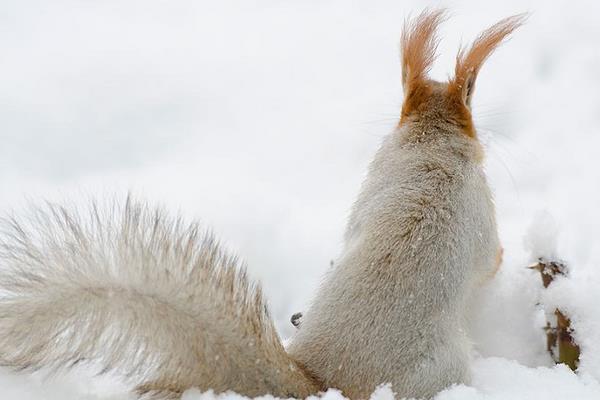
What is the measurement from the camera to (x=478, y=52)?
2127mm

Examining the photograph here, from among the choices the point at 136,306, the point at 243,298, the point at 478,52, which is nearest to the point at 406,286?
the point at 243,298

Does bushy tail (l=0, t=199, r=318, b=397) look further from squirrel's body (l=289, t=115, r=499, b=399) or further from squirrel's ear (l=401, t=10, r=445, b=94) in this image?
squirrel's ear (l=401, t=10, r=445, b=94)

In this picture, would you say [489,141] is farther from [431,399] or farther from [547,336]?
[431,399]

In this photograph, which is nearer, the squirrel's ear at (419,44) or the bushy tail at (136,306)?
the bushy tail at (136,306)

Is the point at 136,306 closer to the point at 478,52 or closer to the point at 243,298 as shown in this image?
the point at 243,298

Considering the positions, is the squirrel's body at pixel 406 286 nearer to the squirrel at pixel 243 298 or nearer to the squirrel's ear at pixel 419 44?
the squirrel at pixel 243 298

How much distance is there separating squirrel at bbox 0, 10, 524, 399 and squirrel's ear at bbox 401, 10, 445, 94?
303mm

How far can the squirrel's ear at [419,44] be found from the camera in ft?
7.22

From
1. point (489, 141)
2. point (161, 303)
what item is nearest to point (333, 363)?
point (161, 303)

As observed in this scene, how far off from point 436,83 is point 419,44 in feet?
0.44

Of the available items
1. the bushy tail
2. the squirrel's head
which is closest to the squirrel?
the bushy tail

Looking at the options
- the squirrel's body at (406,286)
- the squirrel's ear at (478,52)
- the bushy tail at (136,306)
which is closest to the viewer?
the bushy tail at (136,306)

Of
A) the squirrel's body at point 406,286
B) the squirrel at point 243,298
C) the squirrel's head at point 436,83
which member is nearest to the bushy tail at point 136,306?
the squirrel at point 243,298

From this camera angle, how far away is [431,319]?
171 cm
